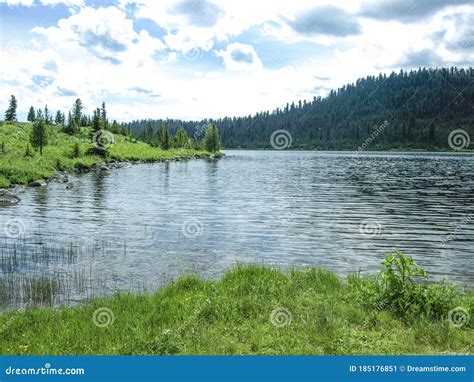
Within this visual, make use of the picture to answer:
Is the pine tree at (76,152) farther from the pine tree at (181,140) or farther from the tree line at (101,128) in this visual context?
the pine tree at (181,140)

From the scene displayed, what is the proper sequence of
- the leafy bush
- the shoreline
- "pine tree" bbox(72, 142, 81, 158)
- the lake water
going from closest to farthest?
the shoreline < the leafy bush < the lake water < "pine tree" bbox(72, 142, 81, 158)

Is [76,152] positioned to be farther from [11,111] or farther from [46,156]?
[11,111]

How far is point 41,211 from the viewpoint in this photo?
34438 millimetres

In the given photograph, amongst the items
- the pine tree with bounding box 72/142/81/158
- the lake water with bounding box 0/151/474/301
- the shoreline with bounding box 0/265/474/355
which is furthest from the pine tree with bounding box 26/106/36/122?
the shoreline with bounding box 0/265/474/355

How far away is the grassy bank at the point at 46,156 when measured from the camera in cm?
5388

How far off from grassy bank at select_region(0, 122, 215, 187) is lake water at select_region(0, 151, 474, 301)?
754cm

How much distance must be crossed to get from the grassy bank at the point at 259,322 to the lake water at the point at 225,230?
358cm

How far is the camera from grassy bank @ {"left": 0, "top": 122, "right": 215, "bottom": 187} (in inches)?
2121

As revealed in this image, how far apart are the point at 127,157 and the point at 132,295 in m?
100

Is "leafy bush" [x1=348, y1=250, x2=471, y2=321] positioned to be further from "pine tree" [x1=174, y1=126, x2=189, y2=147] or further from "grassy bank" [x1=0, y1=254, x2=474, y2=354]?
"pine tree" [x1=174, y1=126, x2=189, y2=147]

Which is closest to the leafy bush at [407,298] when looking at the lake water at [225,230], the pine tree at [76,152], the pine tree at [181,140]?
the lake water at [225,230]

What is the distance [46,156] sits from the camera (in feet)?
241

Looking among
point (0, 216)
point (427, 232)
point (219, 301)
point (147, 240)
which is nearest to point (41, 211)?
point (0, 216)

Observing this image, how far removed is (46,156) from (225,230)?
56.7m
